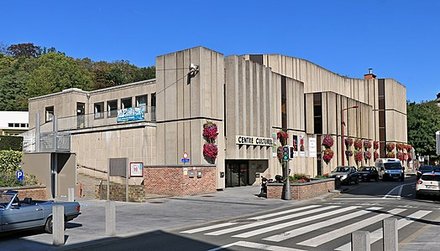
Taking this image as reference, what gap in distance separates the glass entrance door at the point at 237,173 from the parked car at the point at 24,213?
24940 millimetres

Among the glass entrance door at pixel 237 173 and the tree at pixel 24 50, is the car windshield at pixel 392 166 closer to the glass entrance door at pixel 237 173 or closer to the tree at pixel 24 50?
the glass entrance door at pixel 237 173

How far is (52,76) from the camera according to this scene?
241 ft

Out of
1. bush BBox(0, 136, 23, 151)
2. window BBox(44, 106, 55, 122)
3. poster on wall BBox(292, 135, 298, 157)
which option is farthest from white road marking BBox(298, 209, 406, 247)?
window BBox(44, 106, 55, 122)

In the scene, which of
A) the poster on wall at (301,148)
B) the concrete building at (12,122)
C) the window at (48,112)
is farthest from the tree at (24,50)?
the poster on wall at (301,148)

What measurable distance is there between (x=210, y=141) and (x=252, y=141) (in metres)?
5.63

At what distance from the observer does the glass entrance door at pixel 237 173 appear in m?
38.5

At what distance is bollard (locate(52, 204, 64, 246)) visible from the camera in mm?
11344

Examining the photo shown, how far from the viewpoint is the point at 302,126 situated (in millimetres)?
48469

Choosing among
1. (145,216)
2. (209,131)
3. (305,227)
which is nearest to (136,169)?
(209,131)

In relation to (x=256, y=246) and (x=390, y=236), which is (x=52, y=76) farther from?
(x=390, y=236)

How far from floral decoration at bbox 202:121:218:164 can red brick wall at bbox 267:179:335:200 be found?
21.4 feet

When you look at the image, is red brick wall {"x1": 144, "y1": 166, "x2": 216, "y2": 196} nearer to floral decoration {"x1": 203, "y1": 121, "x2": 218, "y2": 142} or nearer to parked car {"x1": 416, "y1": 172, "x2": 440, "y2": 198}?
floral decoration {"x1": 203, "y1": 121, "x2": 218, "y2": 142}

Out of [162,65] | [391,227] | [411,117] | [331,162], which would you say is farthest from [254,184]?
[411,117]

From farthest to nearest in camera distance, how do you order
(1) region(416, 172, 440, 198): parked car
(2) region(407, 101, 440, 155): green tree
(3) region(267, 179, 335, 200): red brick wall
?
(2) region(407, 101, 440, 155): green tree → (3) region(267, 179, 335, 200): red brick wall → (1) region(416, 172, 440, 198): parked car
